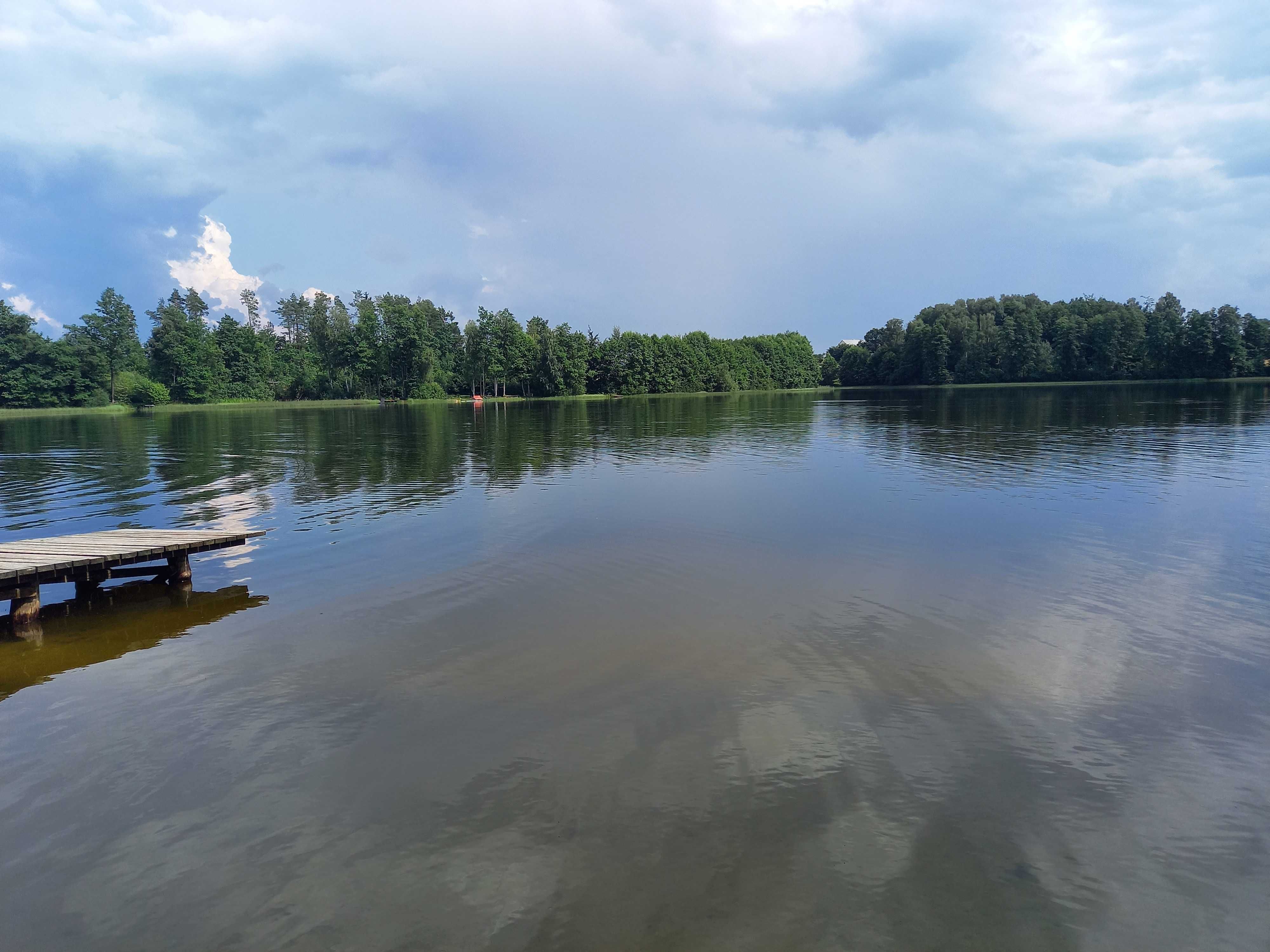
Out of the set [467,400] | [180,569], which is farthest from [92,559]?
[467,400]

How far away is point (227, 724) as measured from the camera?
7402 millimetres

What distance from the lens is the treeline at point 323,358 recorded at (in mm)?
92562

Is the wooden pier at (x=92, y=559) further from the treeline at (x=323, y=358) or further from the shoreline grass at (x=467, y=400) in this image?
the treeline at (x=323, y=358)

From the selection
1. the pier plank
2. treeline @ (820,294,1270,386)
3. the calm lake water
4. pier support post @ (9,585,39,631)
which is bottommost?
the calm lake water

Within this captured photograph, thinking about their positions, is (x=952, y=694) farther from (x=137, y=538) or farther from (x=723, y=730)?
(x=137, y=538)

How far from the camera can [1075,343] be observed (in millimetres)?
136000

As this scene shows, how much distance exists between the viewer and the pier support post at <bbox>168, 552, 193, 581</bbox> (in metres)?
12.1

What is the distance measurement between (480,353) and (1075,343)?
4528 inches

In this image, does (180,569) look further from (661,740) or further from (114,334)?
(114,334)

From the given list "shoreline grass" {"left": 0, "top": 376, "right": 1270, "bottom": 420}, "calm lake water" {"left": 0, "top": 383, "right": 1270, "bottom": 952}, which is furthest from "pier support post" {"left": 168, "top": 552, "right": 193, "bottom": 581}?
"shoreline grass" {"left": 0, "top": 376, "right": 1270, "bottom": 420}

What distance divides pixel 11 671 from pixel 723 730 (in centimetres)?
911

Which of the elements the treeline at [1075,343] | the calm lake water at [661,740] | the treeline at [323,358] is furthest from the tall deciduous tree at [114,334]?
the treeline at [1075,343]

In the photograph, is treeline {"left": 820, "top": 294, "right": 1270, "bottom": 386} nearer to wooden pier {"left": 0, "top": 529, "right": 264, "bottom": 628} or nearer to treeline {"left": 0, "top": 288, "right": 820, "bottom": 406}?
treeline {"left": 0, "top": 288, "right": 820, "bottom": 406}

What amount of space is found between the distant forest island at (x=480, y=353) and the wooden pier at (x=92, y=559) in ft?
339
